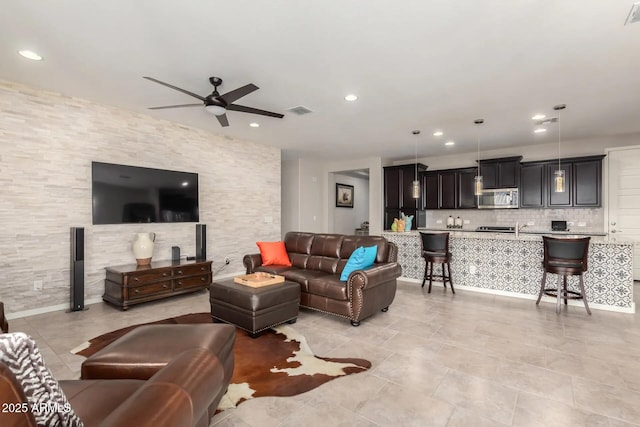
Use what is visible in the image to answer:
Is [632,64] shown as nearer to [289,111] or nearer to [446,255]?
[446,255]

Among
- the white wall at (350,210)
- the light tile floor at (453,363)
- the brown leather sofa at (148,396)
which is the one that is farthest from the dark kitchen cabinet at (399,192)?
the brown leather sofa at (148,396)

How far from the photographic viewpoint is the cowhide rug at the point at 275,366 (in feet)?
7.22

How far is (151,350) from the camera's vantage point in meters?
1.65

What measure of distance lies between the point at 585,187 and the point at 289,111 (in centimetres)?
557

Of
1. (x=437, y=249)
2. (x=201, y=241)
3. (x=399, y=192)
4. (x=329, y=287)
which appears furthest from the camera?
(x=399, y=192)

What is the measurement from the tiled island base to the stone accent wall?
12.6 ft

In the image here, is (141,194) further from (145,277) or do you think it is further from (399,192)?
(399,192)

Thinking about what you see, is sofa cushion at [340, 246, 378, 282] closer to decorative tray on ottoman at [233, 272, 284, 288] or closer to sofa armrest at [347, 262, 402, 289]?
sofa armrest at [347, 262, 402, 289]

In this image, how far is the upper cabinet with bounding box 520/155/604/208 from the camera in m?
5.68

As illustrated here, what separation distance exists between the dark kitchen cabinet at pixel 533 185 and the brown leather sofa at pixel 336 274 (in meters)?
3.84

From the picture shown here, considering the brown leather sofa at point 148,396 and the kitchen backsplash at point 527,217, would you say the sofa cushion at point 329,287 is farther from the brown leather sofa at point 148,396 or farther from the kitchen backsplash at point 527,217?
the kitchen backsplash at point 527,217

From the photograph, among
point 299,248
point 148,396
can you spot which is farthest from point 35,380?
point 299,248

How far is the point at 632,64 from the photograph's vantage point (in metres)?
3.01

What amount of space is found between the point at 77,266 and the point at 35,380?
389 centimetres
